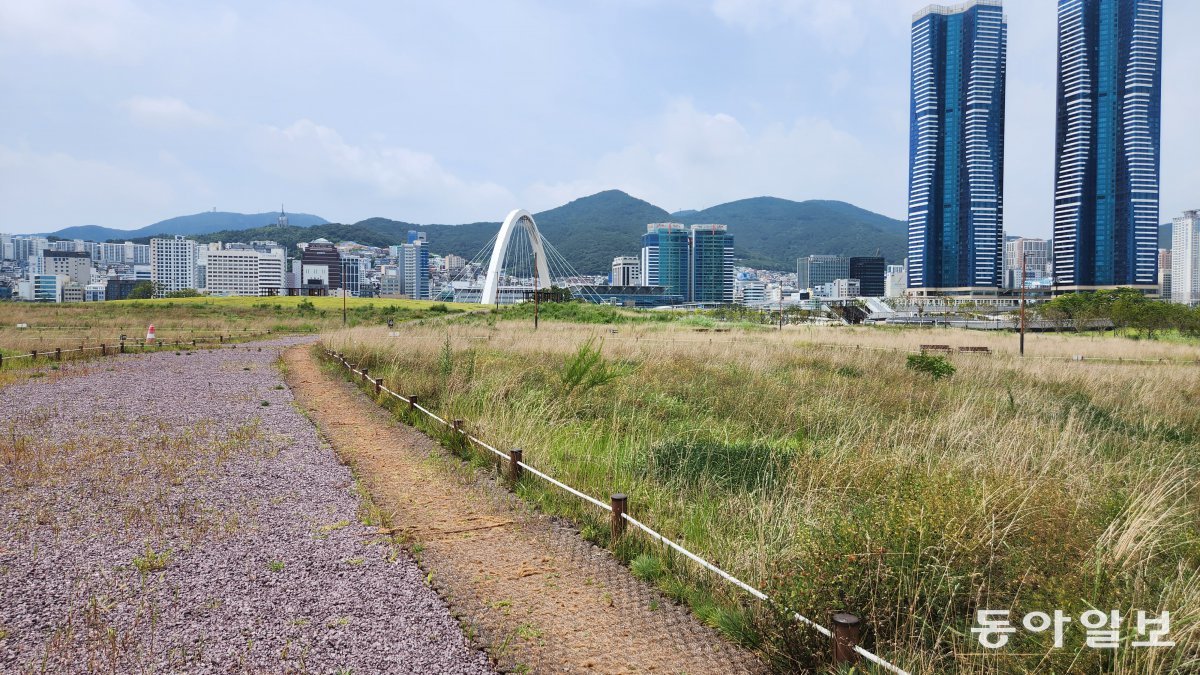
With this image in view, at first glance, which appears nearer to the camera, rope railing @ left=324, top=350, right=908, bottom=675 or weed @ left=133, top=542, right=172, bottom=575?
rope railing @ left=324, top=350, right=908, bottom=675

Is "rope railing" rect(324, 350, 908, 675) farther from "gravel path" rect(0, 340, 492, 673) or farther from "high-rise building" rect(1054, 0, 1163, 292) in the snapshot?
"high-rise building" rect(1054, 0, 1163, 292)

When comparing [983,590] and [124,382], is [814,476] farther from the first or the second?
[124,382]

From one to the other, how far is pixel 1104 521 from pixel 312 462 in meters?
8.38

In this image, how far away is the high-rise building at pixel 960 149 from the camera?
147875 millimetres

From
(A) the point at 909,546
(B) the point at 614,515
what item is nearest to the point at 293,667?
(B) the point at 614,515

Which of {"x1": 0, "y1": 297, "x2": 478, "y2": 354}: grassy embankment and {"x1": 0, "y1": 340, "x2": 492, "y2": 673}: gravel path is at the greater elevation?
{"x1": 0, "y1": 297, "x2": 478, "y2": 354}: grassy embankment

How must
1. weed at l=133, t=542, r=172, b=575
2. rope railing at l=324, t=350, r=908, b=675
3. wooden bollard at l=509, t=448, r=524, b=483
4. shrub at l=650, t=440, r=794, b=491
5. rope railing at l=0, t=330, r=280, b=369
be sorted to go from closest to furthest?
rope railing at l=324, t=350, r=908, b=675, weed at l=133, t=542, r=172, b=575, shrub at l=650, t=440, r=794, b=491, wooden bollard at l=509, t=448, r=524, b=483, rope railing at l=0, t=330, r=280, b=369

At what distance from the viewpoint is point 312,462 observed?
339 inches

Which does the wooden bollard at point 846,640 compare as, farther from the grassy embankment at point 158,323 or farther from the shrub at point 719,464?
the grassy embankment at point 158,323

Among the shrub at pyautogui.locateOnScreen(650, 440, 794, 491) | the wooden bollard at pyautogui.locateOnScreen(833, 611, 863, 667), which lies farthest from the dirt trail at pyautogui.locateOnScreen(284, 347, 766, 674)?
the shrub at pyautogui.locateOnScreen(650, 440, 794, 491)

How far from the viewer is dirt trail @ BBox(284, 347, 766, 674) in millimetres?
3965

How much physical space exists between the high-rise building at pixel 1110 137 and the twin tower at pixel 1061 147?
211mm

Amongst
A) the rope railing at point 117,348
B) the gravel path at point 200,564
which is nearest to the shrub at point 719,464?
the gravel path at point 200,564

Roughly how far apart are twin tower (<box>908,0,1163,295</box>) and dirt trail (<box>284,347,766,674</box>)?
165 metres
